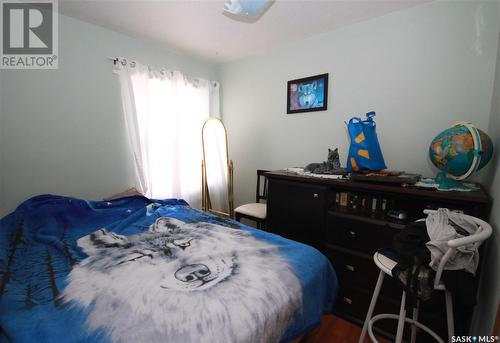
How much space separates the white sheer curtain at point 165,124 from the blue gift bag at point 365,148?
76.1 inches

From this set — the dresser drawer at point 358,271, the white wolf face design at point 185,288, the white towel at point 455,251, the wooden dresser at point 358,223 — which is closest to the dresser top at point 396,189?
the wooden dresser at point 358,223

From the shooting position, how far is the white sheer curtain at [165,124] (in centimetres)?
238

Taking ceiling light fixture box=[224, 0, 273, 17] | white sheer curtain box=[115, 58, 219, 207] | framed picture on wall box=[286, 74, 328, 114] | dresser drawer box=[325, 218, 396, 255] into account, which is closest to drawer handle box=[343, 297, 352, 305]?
dresser drawer box=[325, 218, 396, 255]

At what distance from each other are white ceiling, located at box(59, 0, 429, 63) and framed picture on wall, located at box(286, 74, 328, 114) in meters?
0.45

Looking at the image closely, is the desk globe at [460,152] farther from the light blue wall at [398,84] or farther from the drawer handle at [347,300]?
the drawer handle at [347,300]

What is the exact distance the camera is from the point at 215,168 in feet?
9.77

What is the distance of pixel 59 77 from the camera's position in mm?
1985

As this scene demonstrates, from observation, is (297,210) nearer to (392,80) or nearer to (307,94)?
(307,94)

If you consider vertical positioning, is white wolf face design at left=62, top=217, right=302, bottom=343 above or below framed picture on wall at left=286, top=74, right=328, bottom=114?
below

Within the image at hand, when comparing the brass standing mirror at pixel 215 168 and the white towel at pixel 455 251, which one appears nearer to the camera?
the white towel at pixel 455 251

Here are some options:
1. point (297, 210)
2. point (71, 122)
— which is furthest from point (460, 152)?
point (71, 122)

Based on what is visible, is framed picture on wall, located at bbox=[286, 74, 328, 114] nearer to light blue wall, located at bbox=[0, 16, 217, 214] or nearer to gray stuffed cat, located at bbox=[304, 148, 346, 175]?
gray stuffed cat, located at bbox=[304, 148, 346, 175]

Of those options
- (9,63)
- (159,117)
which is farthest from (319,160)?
(9,63)

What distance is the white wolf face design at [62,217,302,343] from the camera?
82cm
